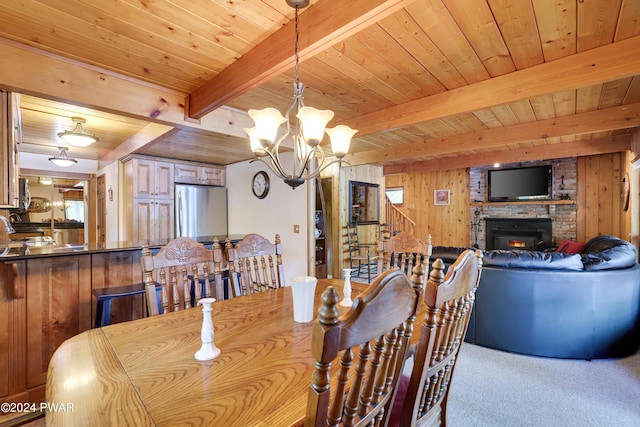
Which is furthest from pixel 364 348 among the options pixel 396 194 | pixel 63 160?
pixel 396 194

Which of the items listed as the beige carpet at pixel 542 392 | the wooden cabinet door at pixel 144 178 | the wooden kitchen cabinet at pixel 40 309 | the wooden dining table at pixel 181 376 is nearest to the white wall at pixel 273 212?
the wooden cabinet door at pixel 144 178

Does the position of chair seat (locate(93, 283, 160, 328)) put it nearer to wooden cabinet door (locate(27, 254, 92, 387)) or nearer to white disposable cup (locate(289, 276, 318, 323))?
wooden cabinet door (locate(27, 254, 92, 387))

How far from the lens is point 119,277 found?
241cm

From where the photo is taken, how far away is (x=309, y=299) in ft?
4.53

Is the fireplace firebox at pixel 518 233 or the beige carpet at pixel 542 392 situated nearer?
the beige carpet at pixel 542 392

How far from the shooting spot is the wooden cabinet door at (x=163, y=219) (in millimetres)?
4727

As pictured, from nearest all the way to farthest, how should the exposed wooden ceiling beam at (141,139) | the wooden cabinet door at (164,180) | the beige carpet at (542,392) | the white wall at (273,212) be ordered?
the beige carpet at (542,392) < the exposed wooden ceiling beam at (141,139) < the white wall at (273,212) < the wooden cabinet door at (164,180)

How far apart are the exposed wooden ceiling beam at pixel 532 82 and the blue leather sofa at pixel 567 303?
1.40m

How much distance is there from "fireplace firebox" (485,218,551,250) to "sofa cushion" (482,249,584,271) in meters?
4.49

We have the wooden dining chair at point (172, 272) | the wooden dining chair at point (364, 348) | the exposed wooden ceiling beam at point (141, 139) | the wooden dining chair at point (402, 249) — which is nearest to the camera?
the wooden dining chair at point (364, 348)

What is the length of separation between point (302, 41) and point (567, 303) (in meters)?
2.87

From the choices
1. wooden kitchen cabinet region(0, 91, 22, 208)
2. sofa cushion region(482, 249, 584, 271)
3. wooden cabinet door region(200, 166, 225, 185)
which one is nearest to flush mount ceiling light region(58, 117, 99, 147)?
wooden kitchen cabinet region(0, 91, 22, 208)

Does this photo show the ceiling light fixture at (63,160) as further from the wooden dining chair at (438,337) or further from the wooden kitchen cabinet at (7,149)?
the wooden dining chair at (438,337)

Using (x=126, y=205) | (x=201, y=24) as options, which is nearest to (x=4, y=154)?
(x=201, y=24)
